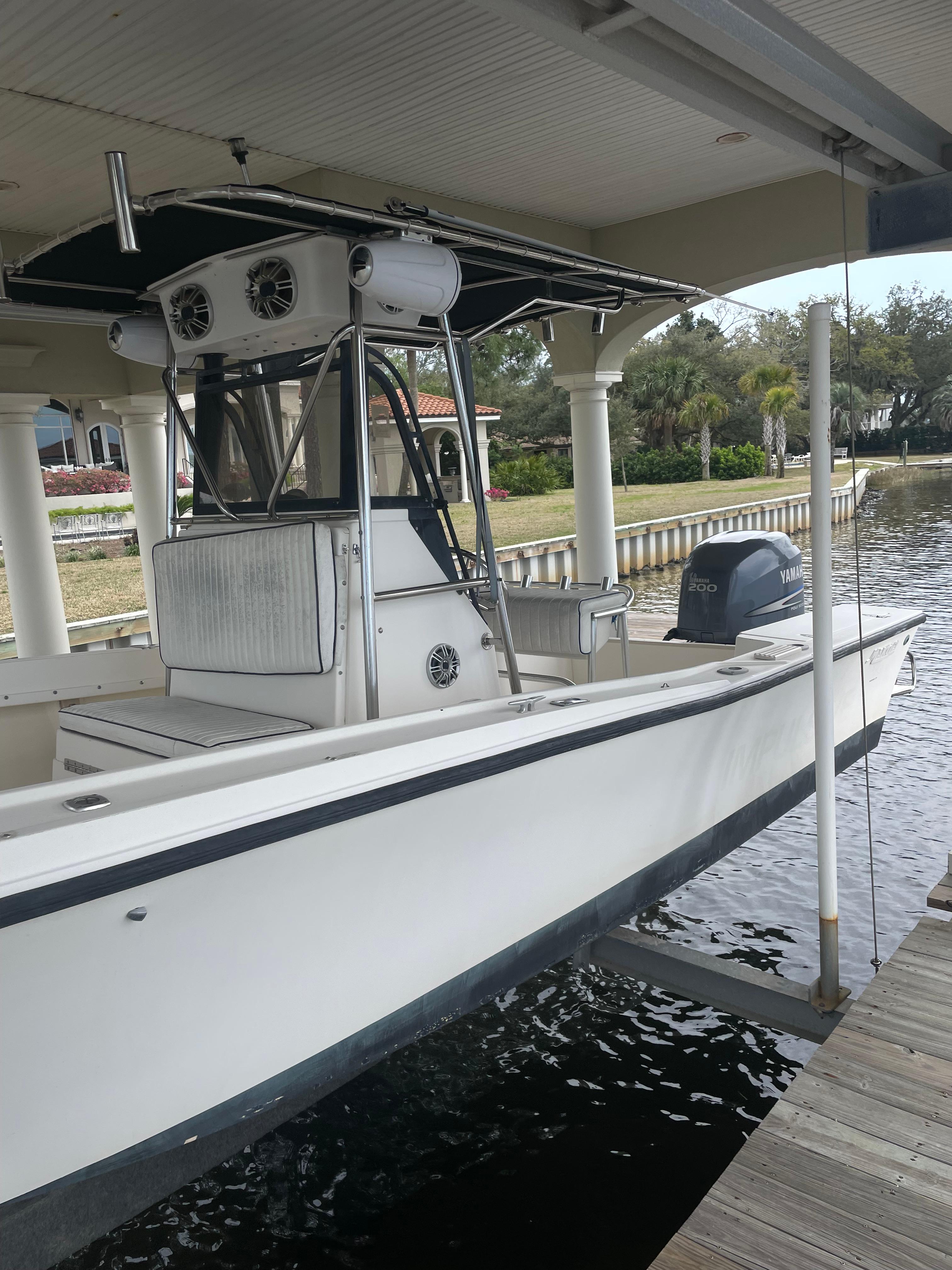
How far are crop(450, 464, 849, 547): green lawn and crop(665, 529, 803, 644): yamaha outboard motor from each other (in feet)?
55.5

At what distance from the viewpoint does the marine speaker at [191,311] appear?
10.6 feet

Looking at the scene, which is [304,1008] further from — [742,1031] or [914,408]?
[914,408]

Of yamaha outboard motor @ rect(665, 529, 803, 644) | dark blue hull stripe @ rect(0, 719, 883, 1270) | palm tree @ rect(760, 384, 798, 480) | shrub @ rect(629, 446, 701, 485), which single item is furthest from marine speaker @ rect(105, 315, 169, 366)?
palm tree @ rect(760, 384, 798, 480)

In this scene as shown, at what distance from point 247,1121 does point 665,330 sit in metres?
36.1

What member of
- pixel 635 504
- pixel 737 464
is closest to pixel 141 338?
pixel 635 504

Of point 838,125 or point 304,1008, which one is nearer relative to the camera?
point 304,1008

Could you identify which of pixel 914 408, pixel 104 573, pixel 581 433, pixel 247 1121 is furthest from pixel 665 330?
pixel 247 1121

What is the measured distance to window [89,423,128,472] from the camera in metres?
30.4

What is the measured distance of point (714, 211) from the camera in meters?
6.84

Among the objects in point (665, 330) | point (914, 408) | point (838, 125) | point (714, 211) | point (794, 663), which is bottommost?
point (794, 663)

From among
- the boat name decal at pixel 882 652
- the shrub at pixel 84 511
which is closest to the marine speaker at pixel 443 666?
the boat name decal at pixel 882 652

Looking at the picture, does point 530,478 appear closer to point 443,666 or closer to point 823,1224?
point 443,666

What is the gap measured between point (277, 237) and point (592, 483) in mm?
5522

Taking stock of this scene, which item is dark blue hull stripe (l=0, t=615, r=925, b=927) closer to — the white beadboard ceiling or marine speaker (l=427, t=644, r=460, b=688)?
marine speaker (l=427, t=644, r=460, b=688)
